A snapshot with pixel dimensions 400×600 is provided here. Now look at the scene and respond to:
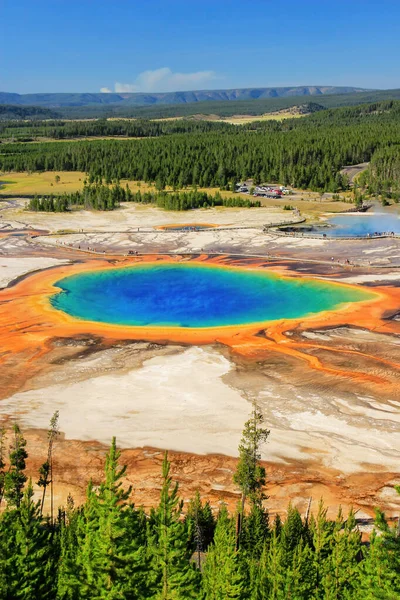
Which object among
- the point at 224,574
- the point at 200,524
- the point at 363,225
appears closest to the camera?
the point at 224,574

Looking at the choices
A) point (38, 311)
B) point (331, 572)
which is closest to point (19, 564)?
point (331, 572)

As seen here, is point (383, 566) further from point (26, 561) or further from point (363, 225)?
point (363, 225)

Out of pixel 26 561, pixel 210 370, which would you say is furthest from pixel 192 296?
pixel 26 561

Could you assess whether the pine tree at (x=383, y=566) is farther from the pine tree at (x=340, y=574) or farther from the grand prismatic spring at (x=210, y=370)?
the grand prismatic spring at (x=210, y=370)

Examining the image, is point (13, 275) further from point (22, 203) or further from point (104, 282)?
point (22, 203)

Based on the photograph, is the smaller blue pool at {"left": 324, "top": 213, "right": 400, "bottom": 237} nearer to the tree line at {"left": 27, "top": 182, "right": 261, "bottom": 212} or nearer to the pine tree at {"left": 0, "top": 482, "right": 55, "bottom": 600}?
the tree line at {"left": 27, "top": 182, "right": 261, "bottom": 212}

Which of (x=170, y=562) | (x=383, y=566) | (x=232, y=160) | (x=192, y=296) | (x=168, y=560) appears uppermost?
(x=232, y=160)

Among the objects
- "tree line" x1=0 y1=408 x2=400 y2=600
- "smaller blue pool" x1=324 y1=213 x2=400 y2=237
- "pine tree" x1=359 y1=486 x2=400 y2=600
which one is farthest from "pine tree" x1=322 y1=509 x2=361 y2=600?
"smaller blue pool" x1=324 y1=213 x2=400 y2=237
